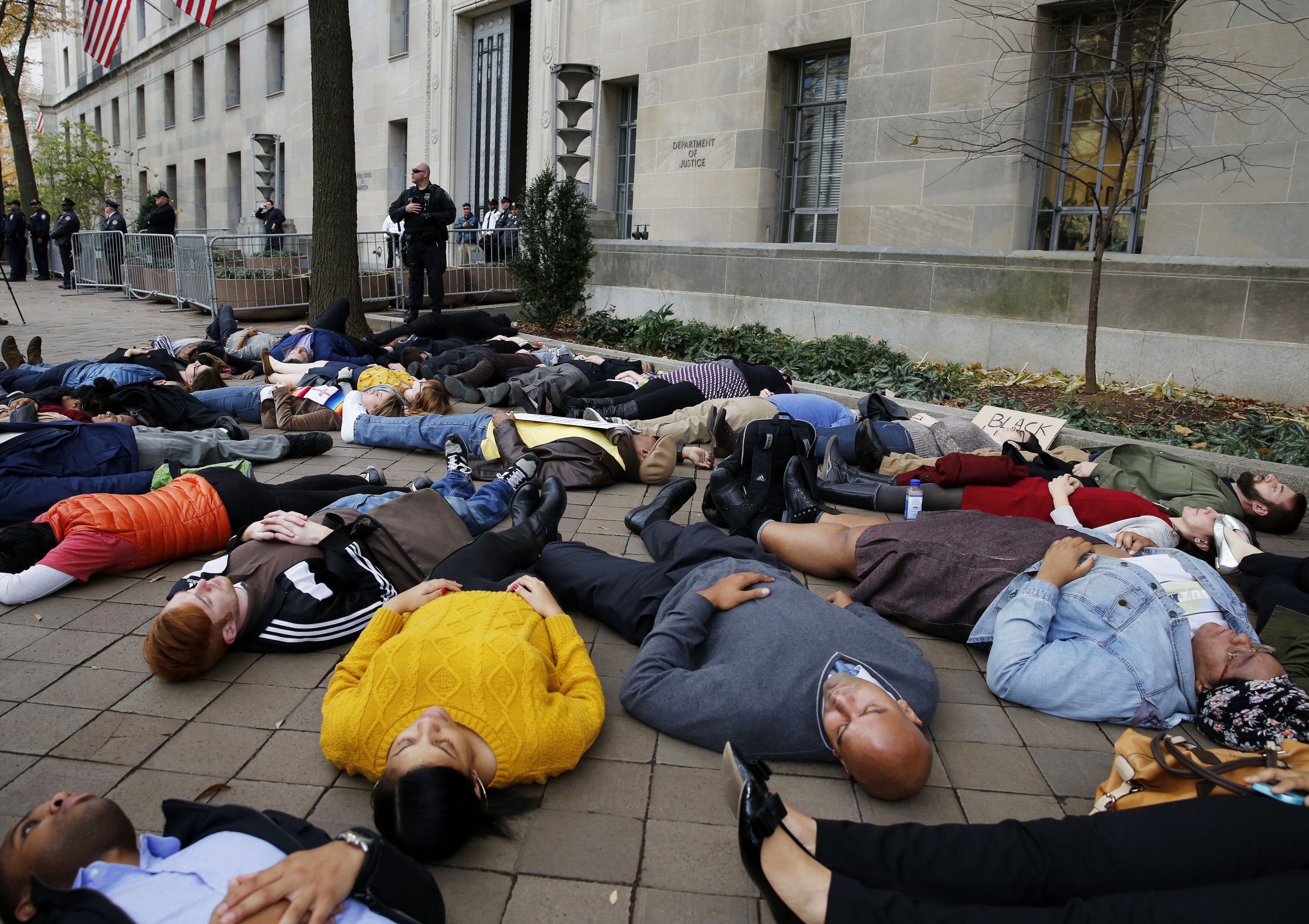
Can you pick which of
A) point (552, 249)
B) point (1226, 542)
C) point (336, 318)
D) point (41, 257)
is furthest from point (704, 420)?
point (41, 257)

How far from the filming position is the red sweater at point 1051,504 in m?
4.58

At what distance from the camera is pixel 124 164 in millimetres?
37344

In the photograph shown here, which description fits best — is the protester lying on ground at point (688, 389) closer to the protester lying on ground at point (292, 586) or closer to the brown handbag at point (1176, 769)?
the protester lying on ground at point (292, 586)


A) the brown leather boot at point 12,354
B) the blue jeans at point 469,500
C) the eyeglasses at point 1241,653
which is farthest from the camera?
the brown leather boot at point 12,354

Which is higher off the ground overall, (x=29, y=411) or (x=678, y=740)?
(x=29, y=411)

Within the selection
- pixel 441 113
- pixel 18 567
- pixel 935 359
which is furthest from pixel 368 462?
pixel 441 113

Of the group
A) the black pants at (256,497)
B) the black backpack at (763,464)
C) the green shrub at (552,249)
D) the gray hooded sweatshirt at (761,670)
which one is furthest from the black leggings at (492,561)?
the green shrub at (552,249)

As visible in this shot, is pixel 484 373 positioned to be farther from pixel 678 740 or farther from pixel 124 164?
pixel 124 164

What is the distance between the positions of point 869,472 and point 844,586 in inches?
66.7

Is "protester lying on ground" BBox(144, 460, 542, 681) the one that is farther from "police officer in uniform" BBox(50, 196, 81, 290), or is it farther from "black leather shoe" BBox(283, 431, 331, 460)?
"police officer in uniform" BBox(50, 196, 81, 290)

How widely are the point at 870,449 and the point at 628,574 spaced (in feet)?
8.74

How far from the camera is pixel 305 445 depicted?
6219 mm

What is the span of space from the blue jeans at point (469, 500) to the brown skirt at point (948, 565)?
6.39 feet

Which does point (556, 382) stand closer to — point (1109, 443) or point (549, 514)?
point (549, 514)
